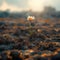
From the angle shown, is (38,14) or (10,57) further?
(38,14)

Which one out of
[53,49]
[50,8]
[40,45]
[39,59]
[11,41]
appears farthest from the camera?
[50,8]

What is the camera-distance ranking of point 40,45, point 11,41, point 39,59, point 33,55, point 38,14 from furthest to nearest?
1. point 38,14
2. point 11,41
3. point 40,45
4. point 33,55
5. point 39,59

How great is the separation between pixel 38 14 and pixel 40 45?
95.3 meters

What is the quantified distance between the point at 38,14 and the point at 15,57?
10263cm

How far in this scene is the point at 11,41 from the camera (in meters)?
34.6

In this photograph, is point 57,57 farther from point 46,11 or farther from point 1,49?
point 46,11

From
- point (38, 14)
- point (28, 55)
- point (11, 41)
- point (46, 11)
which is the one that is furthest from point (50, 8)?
point (28, 55)

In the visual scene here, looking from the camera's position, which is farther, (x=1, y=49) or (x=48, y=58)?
(x=1, y=49)

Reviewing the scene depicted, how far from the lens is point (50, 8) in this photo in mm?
137500

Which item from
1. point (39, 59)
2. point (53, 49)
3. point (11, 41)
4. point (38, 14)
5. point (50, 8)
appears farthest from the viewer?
point (50, 8)

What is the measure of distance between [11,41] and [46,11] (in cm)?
10459

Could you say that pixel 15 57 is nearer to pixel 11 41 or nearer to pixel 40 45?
pixel 40 45

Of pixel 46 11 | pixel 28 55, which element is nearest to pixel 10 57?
pixel 28 55

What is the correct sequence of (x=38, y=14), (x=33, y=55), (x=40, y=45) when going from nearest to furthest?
(x=33, y=55) → (x=40, y=45) → (x=38, y=14)
